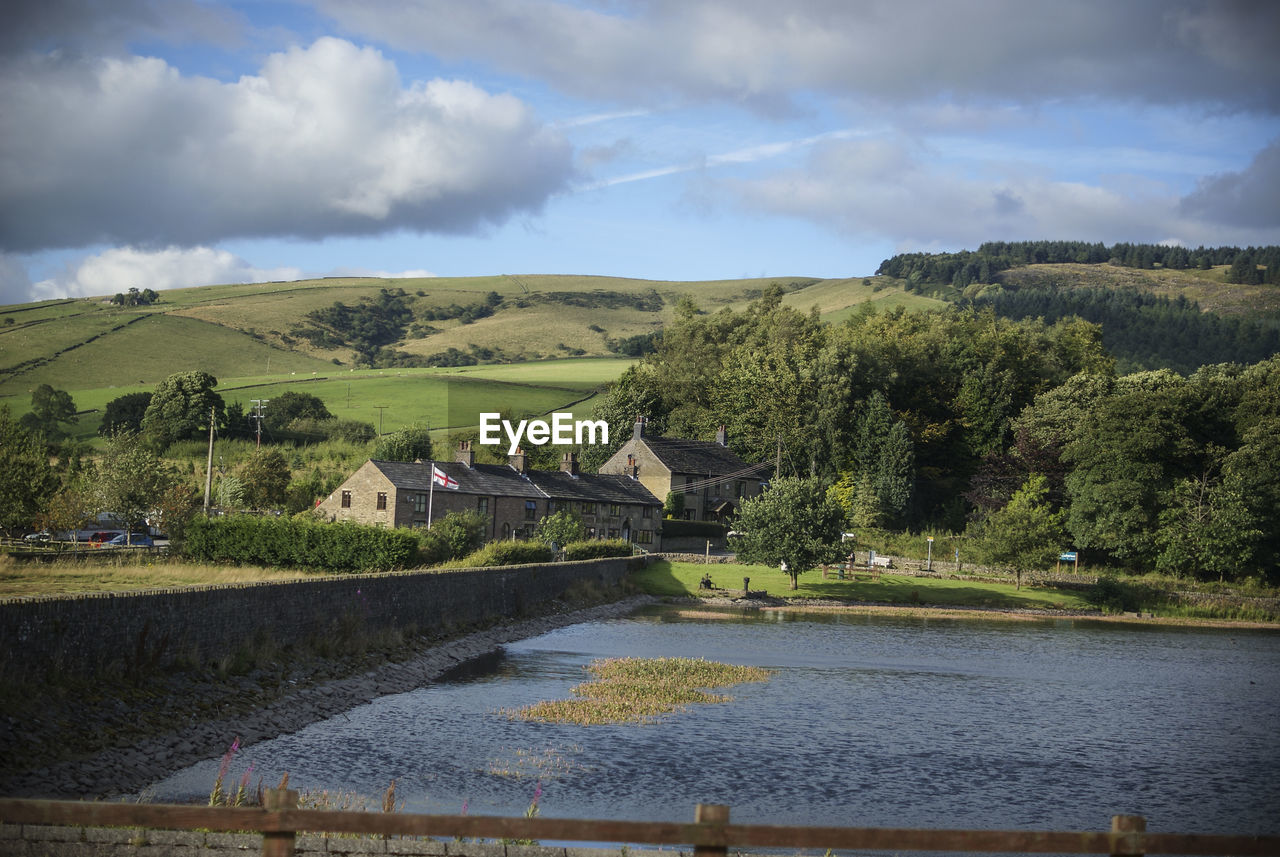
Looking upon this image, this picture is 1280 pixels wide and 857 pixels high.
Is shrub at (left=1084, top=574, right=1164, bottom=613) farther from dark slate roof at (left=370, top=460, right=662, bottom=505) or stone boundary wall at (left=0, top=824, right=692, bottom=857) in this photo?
stone boundary wall at (left=0, top=824, right=692, bottom=857)

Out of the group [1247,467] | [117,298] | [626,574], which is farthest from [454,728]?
[117,298]

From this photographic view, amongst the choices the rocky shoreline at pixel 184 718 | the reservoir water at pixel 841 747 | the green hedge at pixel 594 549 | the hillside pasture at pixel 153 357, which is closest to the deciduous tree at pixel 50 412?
the hillside pasture at pixel 153 357

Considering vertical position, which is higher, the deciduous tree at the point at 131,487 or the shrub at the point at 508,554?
the deciduous tree at the point at 131,487

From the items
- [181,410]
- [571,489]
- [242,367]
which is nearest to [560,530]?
[571,489]

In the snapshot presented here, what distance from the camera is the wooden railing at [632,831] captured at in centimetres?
918

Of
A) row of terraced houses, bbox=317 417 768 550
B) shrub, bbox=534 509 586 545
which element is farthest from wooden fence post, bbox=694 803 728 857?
shrub, bbox=534 509 586 545

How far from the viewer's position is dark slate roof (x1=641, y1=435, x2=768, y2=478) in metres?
104

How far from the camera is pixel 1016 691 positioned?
39.4m

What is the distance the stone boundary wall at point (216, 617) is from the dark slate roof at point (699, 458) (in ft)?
183

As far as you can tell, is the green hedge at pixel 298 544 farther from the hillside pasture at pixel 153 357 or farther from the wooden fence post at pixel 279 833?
the hillside pasture at pixel 153 357

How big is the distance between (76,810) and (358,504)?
72.1 m

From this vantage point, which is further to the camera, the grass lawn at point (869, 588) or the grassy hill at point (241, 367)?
the grassy hill at point (241, 367)

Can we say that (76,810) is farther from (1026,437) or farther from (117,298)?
(117,298)

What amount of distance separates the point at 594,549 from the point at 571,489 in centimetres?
1864
